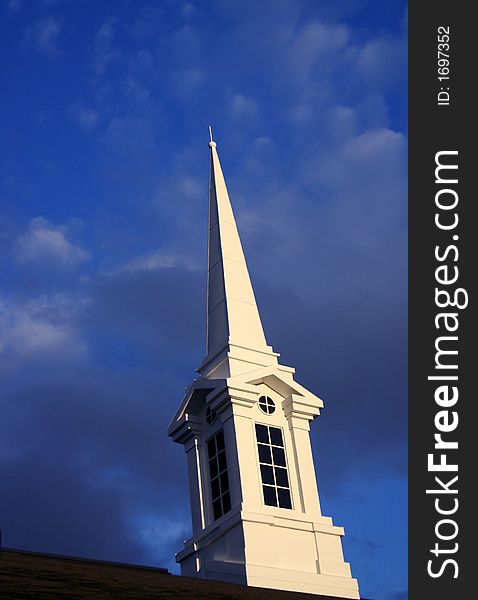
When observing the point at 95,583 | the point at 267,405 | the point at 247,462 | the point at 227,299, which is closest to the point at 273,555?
the point at 247,462

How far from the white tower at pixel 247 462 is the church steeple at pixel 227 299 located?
1.7 inches

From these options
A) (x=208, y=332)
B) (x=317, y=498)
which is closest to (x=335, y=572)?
(x=317, y=498)

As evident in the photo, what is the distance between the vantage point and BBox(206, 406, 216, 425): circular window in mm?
30906

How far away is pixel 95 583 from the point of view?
18375 mm

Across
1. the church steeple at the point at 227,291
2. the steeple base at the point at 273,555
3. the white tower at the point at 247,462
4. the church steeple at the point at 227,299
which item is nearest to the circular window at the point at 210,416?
the white tower at the point at 247,462

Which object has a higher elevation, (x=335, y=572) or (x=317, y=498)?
(x=317, y=498)

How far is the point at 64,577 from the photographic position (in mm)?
18484

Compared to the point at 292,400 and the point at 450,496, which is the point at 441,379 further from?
the point at 292,400

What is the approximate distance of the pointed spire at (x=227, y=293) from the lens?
32.0m

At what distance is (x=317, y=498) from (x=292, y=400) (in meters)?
2.86

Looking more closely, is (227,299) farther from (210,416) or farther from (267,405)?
(210,416)

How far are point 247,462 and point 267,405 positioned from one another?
2.31 meters

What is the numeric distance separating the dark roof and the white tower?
5281 mm

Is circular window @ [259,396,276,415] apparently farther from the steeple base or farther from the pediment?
the steeple base
